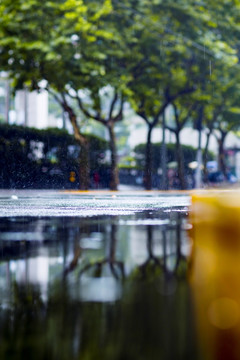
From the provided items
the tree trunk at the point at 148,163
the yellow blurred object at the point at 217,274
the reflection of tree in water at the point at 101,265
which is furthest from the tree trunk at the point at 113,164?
the reflection of tree in water at the point at 101,265

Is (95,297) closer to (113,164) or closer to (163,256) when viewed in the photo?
(163,256)

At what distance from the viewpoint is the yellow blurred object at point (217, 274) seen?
3906mm

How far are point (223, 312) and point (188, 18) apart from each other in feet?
94.6

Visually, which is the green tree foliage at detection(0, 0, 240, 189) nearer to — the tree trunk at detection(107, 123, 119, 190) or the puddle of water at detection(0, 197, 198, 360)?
the tree trunk at detection(107, 123, 119, 190)

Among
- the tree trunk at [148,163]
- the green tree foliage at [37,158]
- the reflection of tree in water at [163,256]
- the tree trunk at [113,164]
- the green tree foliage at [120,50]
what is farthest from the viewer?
the tree trunk at [148,163]

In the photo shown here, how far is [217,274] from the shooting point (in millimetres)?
6203

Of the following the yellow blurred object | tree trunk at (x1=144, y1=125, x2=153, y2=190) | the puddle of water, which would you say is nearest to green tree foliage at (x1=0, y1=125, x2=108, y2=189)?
tree trunk at (x1=144, y1=125, x2=153, y2=190)

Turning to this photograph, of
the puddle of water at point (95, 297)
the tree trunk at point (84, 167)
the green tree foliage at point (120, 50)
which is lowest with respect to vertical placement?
the puddle of water at point (95, 297)

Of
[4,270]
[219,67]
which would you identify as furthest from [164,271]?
[219,67]

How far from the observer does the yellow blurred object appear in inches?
154

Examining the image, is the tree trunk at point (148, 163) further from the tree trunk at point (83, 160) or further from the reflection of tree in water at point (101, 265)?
the reflection of tree in water at point (101, 265)

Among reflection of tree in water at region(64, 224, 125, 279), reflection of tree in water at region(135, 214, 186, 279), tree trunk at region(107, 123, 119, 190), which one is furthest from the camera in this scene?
tree trunk at region(107, 123, 119, 190)

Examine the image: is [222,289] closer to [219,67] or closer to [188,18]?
[188,18]

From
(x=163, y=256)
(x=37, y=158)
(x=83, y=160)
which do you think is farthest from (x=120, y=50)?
(x=163, y=256)
